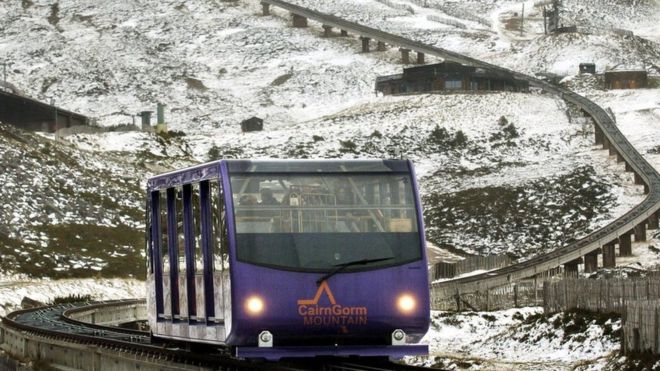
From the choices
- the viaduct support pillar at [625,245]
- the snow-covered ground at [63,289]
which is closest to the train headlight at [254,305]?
the snow-covered ground at [63,289]

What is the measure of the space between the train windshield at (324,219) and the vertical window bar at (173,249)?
3373 mm

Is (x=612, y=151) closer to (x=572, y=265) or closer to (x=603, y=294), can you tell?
(x=572, y=265)

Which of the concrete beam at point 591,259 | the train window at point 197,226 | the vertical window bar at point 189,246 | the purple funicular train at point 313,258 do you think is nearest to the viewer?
the purple funicular train at point 313,258

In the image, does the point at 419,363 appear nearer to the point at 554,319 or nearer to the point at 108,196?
the point at 554,319

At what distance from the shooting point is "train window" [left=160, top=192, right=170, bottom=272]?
1048 inches

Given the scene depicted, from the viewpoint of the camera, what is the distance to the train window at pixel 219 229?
22703mm

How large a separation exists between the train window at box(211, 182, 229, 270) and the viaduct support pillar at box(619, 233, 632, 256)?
57.6 m

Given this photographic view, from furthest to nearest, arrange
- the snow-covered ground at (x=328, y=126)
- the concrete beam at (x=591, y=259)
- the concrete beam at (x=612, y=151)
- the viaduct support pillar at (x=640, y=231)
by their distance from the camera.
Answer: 1. the concrete beam at (x=612, y=151)
2. the viaduct support pillar at (x=640, y=231)
3. the snow-covered ground at (x=328, y=126)
4. the concrete beam at (x=591, y=259)

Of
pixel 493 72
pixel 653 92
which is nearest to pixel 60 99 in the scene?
pixel 493 72

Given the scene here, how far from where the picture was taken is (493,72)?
14300 centimetres

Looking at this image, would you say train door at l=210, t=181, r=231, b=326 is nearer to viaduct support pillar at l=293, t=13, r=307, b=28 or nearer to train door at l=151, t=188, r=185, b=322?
train door at l=151, t=188, r=185, b=322

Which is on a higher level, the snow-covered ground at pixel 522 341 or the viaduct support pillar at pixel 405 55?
the viaduct support pillar at pixel 405 55

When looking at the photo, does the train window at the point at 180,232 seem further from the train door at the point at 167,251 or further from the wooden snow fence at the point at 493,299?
the wooden snow fence at the point at 493,299

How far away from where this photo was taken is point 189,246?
24922mm
